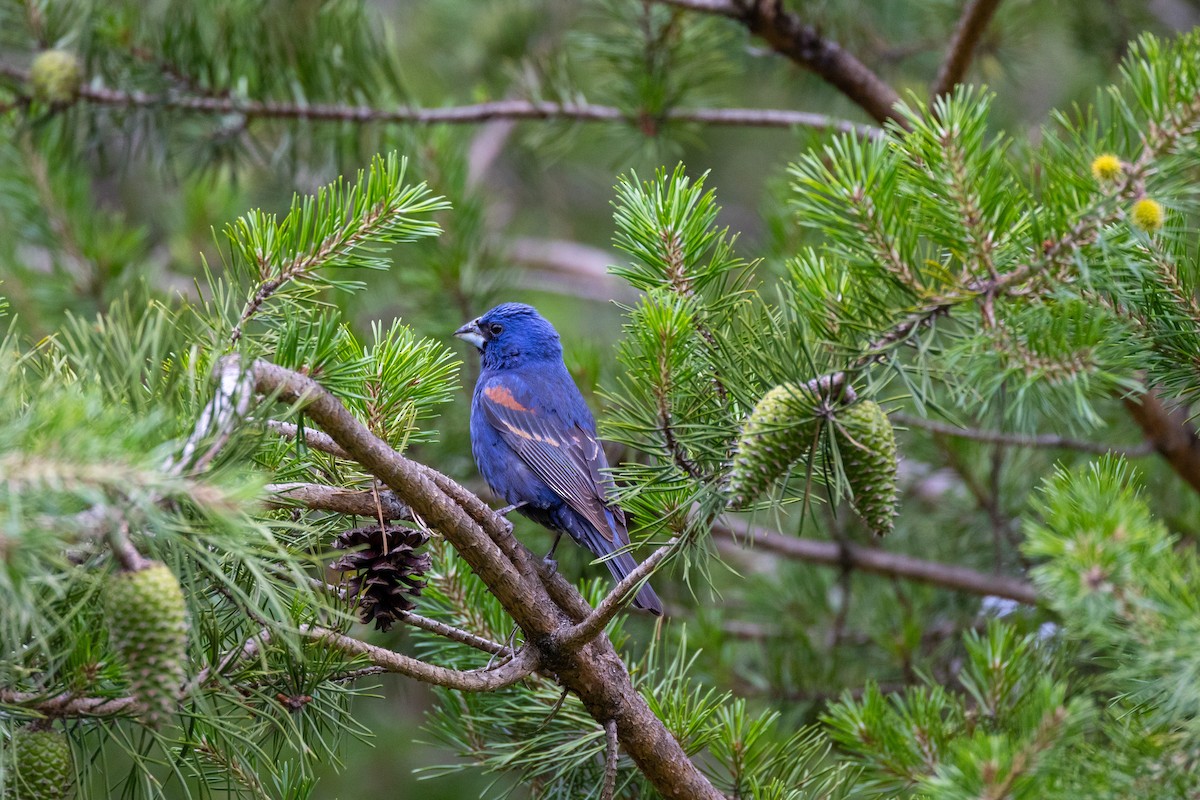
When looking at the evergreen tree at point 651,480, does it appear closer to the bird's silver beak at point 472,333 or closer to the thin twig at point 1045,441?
the thin twig at point 1045,441

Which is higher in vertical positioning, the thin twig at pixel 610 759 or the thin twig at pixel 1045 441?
the thin twig at pixel 1045 441

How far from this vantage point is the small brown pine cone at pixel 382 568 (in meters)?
2.10

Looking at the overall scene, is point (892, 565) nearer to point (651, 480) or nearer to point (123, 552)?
point (651, 480)

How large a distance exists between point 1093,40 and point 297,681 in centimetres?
495

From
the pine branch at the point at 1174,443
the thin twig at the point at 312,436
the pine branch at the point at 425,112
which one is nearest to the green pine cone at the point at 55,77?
the pine branch at the point at 425,112

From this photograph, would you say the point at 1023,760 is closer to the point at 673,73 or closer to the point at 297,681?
the point at 297,681

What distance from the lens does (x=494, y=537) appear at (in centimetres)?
221

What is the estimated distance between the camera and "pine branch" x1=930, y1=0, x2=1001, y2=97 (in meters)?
3.41

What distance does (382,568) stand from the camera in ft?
6.86

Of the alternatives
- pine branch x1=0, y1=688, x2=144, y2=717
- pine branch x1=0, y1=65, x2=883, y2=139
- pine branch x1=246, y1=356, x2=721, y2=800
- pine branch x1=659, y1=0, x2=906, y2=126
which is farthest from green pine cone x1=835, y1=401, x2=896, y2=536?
pine branch x1=659, y1=0, x2=906, y2=126

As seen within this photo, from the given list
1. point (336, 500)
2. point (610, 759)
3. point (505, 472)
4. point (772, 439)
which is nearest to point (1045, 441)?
point (505, 472)

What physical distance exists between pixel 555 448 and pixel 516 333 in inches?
25.9

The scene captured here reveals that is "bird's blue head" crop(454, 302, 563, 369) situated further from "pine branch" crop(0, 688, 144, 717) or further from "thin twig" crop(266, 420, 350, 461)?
"pine branch" crop(0, 688, 144, 717)

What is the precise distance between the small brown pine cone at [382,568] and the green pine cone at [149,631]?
2.40ft
